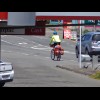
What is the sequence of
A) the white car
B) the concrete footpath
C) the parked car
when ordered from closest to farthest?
the white car < the concrete footpath < the parked car

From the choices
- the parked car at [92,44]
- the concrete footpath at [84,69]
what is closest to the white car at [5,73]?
the concrete footpath at [84,69]

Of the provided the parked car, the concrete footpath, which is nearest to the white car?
the concrete footpath

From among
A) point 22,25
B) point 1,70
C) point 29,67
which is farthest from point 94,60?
point 22,25

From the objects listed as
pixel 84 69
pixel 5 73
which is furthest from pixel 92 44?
pixel 5 73

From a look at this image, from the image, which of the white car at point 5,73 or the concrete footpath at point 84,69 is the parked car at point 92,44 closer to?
the concrete footpath at point 84,69

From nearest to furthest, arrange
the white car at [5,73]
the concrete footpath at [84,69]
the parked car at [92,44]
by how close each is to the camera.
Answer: the white car at [5,73], the concrete footpath at [84,69], the parked car at [92,44]

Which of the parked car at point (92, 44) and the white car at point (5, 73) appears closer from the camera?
the white car at point (5, 73)

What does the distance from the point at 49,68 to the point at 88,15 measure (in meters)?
14.6

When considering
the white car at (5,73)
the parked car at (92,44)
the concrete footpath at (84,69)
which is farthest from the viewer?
the parked car at (92,44)

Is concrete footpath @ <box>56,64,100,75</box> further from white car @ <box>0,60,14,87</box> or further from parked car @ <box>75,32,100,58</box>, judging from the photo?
white car @ <box>0,60,14,87</box>

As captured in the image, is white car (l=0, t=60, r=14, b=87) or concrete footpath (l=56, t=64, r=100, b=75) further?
concrete footpath (l=56, t=64, r=100, b=75)

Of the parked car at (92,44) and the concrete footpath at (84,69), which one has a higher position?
the parked car at (92,44)
